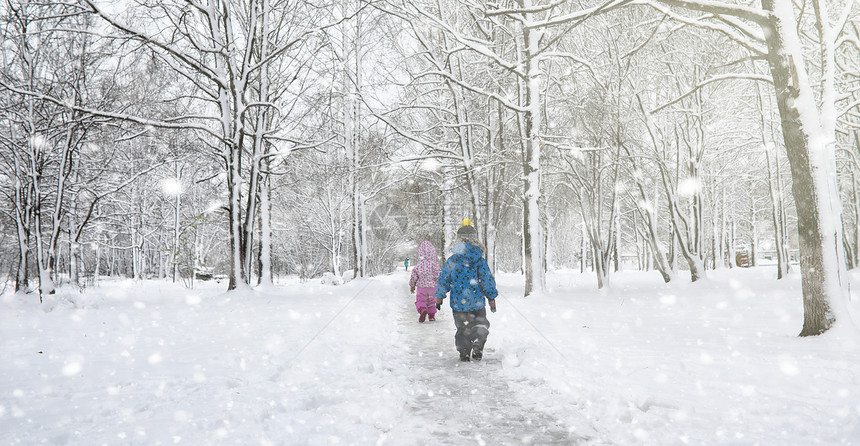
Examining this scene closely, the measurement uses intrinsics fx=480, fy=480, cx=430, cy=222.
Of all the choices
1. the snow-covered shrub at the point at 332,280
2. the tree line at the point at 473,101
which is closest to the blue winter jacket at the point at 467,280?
the tree line at the point at 473,101

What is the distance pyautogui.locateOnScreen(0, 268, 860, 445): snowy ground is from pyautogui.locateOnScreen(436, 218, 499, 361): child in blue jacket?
0.94 feet

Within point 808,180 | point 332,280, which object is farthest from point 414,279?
point 332,280

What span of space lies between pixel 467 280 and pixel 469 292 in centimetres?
18

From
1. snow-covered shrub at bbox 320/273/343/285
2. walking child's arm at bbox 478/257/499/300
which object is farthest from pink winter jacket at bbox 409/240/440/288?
snow-covered shrub at bbox 320/273/343/285

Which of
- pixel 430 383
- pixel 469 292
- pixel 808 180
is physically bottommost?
pixel 430 383

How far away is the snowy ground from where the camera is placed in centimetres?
339

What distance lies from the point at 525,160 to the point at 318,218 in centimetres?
2927

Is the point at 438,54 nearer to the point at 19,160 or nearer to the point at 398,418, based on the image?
the point at 19,160

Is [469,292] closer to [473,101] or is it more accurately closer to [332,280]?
[473,101]

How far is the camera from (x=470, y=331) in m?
6.23

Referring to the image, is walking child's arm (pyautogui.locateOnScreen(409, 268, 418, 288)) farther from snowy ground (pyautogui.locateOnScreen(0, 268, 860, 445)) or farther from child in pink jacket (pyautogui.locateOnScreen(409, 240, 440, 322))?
snowy ground (pyautogui.locateOnScreen(0, 268, 860, 445))

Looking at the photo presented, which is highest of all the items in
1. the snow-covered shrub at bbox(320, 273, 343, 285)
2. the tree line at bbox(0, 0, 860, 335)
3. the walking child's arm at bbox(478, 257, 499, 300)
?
the tree line at bbox(0, 0, 860, 335)

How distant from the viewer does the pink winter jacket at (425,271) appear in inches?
408

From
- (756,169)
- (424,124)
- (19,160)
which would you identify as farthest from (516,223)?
(19,160)
